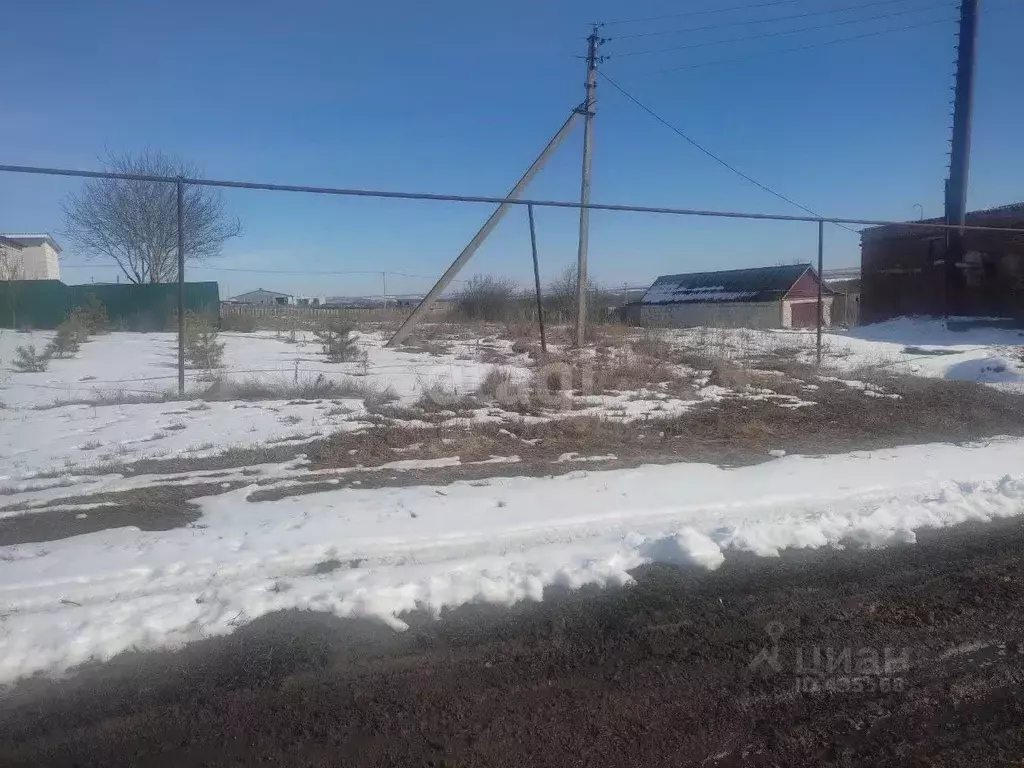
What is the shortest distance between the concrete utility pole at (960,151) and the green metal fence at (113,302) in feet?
78.6

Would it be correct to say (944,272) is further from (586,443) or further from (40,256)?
(40,256)

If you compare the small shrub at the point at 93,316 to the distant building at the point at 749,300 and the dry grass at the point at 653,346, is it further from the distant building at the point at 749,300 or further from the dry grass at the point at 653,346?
the distant building at the point at 749,300

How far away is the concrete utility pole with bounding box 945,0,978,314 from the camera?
23.6 meters

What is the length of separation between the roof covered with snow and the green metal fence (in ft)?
94.1

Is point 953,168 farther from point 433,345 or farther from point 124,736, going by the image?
point 124,736

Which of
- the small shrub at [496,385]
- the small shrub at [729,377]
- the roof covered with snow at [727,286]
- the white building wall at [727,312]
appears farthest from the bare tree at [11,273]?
the roof covered with snow at [727,286]

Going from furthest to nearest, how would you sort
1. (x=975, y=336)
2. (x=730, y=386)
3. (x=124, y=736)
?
(x=975, y=336)
(x=730, y=386)
(x=124, y=736)

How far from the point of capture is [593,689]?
326cm

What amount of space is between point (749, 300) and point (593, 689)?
4020 cm

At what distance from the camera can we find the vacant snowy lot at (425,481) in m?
4.21

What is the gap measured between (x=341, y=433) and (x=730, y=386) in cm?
634

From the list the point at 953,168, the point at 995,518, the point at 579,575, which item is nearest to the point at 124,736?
the point at 579,575

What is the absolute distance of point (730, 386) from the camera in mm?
11469

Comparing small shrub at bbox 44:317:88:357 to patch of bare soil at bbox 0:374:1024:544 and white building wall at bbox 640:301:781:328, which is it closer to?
patch of bare soil at bbox 0:374:1024:544
